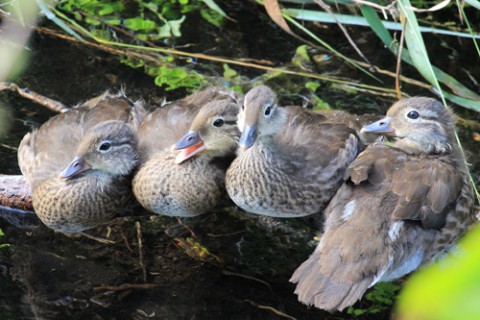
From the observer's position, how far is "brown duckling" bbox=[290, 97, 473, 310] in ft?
11.2

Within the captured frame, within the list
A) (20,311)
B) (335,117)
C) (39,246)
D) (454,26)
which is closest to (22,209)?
(39,246)

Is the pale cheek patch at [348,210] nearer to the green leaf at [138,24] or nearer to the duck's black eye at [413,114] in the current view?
the duck's black eye at [413,114]

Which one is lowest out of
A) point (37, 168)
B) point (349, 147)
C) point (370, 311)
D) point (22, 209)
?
point (370, 311)

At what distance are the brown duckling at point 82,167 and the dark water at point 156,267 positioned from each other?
1.21ft

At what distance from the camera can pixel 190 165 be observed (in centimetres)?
414

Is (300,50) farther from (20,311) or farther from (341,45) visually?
(20,311)

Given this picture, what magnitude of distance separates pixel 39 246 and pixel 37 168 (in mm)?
659

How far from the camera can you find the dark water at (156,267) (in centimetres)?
420

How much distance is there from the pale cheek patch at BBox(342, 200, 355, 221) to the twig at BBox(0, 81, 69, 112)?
2.82 meters

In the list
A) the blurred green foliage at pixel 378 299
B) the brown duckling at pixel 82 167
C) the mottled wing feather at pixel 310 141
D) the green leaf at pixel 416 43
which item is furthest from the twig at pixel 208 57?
the blurred green foliage at pixel 378 299

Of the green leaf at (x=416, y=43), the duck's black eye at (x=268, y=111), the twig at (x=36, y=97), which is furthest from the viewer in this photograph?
the twig at (x=36, y=97)

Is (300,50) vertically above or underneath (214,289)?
above

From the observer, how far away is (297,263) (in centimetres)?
470

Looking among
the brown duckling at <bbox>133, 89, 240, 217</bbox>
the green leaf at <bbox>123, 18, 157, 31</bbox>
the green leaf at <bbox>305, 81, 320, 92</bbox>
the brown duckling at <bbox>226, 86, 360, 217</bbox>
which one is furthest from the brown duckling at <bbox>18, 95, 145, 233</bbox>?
the green leaf at <bbox>123, 18, 157, 31</bbox>
